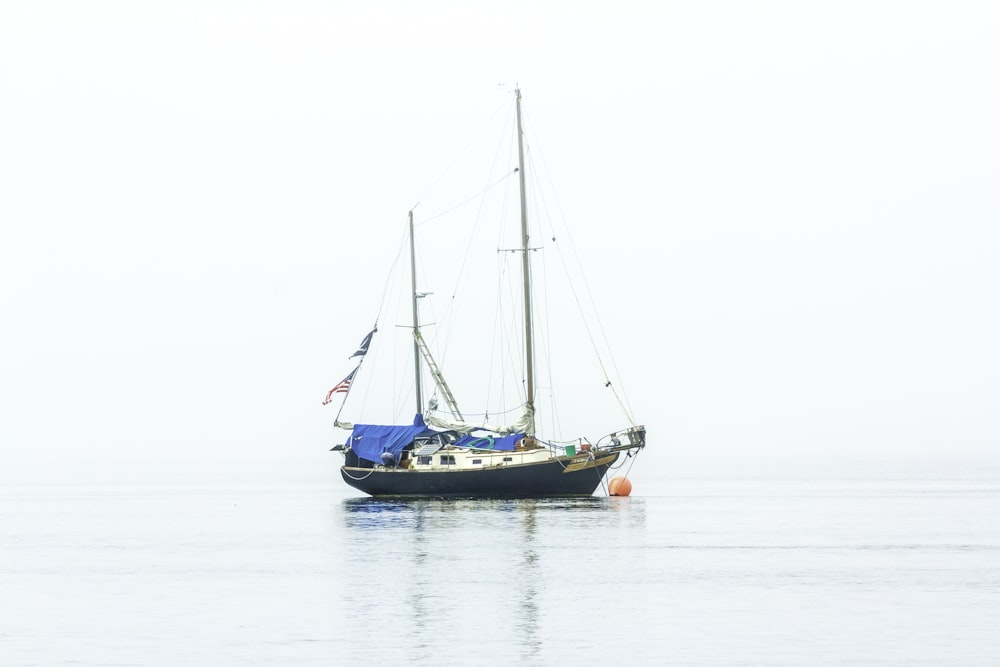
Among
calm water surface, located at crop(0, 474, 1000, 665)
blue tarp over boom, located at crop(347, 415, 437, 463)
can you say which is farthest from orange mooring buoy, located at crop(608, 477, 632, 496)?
blue tarp over boom, located at crop(347, 415, 437, 463)

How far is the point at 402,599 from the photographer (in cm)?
4266

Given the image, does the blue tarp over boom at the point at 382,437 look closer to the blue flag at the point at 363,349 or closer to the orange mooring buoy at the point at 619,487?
the blue flag at the point at 363,349

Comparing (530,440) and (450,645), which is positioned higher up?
(530,440)

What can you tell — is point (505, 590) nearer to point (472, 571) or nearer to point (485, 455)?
point (472, 571)

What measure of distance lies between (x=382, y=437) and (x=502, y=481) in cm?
946

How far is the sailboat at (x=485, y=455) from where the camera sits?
8875 cm

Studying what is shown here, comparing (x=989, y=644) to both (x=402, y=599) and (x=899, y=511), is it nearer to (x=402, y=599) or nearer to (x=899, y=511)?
Result: (x=402, y=599)

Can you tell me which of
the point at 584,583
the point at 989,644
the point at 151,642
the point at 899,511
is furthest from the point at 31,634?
the point at 899,511

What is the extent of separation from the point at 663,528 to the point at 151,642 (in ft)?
151

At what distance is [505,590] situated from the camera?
44.9 metres

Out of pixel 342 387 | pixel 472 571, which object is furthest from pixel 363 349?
pixel 472 571

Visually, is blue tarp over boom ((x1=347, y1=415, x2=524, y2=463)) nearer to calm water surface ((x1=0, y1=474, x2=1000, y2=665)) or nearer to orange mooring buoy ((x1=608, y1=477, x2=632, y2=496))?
calm water surface ((x1=0, y1=474, x2=1000, y2=665))

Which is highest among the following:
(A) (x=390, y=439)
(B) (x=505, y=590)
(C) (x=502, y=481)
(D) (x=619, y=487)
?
(A) (x=390, y=439)

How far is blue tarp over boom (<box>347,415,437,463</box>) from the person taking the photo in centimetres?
9212
